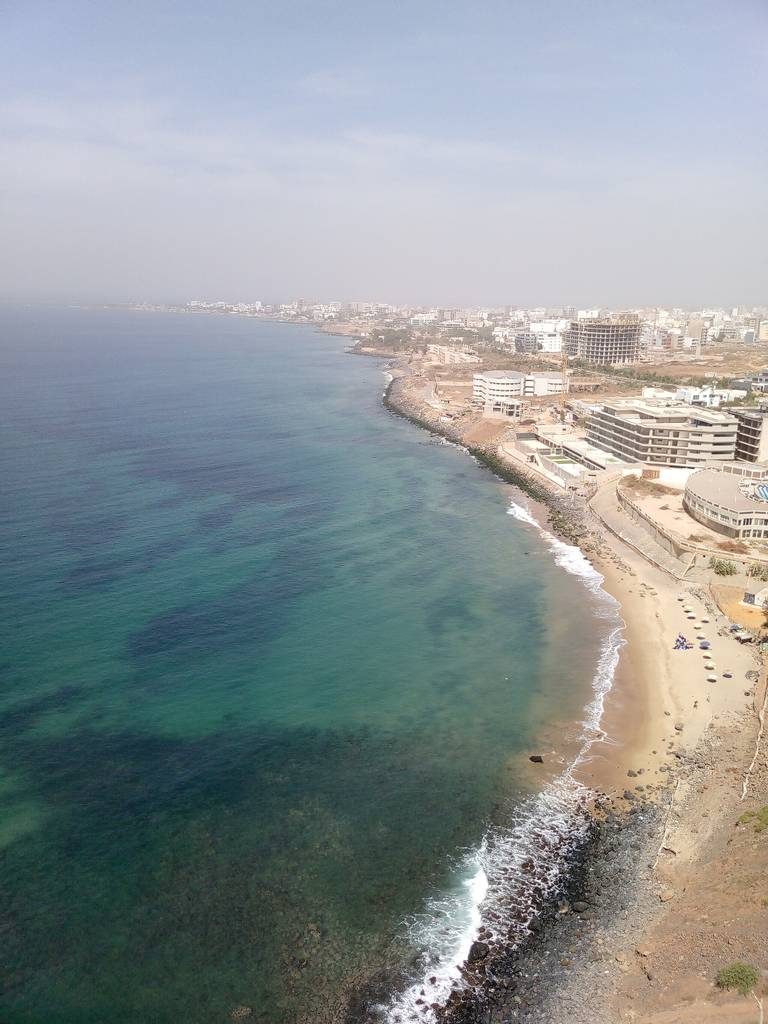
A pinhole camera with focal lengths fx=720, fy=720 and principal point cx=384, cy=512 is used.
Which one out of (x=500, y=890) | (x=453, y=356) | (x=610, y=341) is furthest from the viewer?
(x=453, y=356)

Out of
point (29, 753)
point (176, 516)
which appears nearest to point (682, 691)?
point (29, 753)

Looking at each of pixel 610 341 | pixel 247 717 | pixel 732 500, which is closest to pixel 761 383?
pixel 610 341

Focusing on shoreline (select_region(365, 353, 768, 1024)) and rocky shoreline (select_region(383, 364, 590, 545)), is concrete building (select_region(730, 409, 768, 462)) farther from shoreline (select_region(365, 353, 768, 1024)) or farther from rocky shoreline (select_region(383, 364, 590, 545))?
shoreline (select_region(365, 353, 768, 1024))

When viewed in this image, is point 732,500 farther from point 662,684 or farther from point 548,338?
point 548,338

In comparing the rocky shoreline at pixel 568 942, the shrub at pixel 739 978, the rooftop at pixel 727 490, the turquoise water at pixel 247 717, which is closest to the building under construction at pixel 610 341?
the turquoise water at pixel 247 717

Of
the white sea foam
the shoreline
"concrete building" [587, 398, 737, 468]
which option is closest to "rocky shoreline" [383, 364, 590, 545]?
"concrete building" [587, 398, 737, 468]

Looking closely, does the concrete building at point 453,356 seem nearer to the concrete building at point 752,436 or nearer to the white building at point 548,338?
the white building at point 548,338
